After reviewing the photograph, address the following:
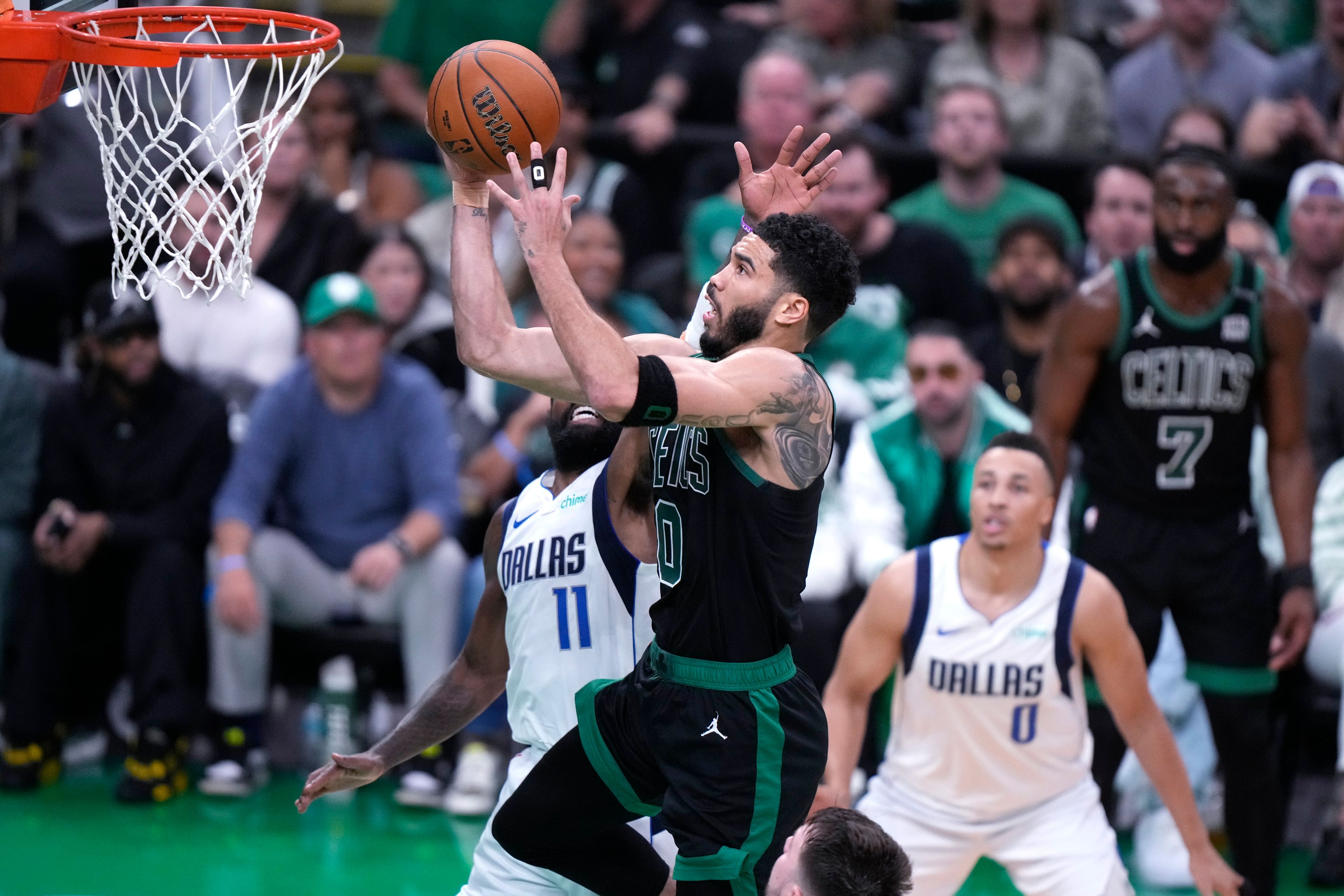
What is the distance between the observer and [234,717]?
24.4ft

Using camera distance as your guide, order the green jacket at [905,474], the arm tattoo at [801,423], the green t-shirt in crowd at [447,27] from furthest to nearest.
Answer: the green t-shirt in crowd at [447,27], the green jacket at [905,474], the arm tattoo at [801,423]

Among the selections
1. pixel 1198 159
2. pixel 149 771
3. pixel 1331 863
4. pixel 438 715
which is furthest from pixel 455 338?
pixel 1331 863

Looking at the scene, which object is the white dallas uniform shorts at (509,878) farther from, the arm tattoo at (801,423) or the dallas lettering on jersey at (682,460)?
the arm tattoo at (801,423)

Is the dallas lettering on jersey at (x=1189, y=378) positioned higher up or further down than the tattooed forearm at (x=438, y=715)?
higher up

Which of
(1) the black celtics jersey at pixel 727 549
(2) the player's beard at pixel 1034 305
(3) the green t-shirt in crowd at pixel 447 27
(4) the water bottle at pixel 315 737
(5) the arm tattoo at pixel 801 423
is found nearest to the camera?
(5) the arm tattoo at pixel 801 423

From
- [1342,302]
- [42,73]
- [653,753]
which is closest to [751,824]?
[653,753]

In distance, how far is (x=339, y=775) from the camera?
15.0ft

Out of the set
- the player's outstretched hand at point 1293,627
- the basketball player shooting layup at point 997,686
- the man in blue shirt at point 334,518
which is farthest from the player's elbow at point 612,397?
the man in blue shirt at point 334,518

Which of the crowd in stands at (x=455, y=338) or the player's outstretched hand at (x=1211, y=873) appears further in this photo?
the crowd in stands at (x=455, y=338)

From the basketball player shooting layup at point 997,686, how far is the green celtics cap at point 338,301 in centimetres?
286

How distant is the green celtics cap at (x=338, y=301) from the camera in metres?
7.46

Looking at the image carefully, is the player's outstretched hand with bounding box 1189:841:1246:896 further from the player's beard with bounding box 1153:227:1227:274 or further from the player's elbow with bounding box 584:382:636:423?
the player's elbow with bounding box 584:382:636:423

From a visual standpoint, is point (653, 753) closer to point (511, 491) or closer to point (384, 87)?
point (511, 491)

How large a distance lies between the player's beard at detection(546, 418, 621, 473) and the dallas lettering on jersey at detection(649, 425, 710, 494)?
0.68 meters
